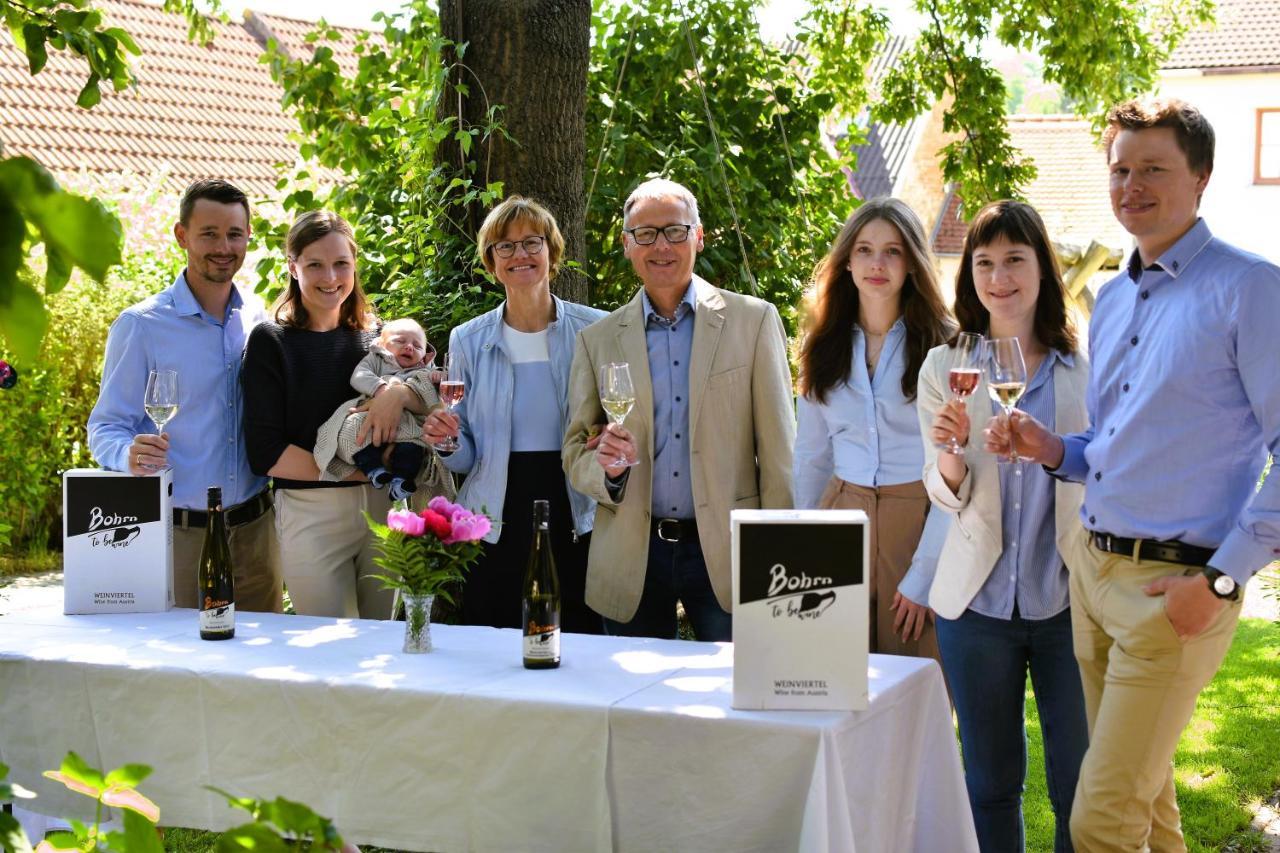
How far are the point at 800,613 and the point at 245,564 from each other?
2.16m

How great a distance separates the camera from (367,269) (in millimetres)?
5270

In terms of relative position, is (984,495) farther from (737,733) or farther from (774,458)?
(737,733)

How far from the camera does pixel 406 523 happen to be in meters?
2.87

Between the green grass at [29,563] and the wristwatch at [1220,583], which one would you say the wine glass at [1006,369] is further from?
the green grass at [29,563]

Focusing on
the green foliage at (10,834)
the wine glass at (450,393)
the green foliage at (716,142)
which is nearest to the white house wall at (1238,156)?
the green foliage at (716,142)

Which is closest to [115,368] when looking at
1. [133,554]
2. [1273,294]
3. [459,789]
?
[133,554]

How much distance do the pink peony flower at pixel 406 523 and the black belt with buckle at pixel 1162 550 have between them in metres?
1.49

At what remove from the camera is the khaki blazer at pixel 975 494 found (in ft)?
9.95

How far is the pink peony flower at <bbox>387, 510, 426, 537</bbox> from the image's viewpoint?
9.42 feet

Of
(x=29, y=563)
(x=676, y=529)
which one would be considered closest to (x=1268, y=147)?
(x=29, y=563)

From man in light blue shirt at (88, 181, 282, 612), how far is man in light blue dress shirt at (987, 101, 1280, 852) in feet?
8.09

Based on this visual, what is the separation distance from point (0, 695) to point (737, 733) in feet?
5.97

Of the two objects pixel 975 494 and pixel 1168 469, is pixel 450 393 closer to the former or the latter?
pixel 975 494

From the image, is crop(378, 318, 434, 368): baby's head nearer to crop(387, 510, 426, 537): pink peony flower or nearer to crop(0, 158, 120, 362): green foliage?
crop(387, 510, 426, 537): pink peony flower
